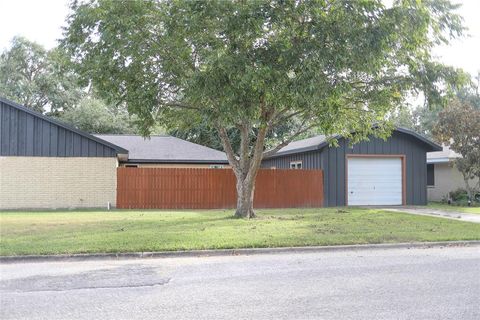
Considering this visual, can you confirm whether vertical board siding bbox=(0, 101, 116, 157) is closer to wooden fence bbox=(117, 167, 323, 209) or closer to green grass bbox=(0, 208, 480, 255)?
wooden fence bbox=(117, 167, 323, 209)

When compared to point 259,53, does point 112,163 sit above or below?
below

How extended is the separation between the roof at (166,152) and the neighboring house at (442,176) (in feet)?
39.5

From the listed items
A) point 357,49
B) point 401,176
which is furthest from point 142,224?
point 401,176

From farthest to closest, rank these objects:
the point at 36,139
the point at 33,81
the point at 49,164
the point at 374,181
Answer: the point at 33,81, the point at 374,181, the point at 49,164, the point at 36,139

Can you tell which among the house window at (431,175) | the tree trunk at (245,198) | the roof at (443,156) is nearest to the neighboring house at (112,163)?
the roof at (443,156)

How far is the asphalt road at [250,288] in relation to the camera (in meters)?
5.73

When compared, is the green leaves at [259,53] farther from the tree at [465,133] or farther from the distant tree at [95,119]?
the distant tree at [95,119]

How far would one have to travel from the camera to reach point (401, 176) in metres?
23.4

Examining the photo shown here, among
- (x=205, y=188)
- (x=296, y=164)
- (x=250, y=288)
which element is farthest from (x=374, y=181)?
(x=250, y=288)

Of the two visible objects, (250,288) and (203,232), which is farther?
(203,232)

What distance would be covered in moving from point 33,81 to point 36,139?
88.1 feet

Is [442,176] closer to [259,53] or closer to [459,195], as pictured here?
[459,195]

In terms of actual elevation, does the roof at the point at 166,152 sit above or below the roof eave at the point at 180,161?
above

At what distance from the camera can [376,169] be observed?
2323cm
